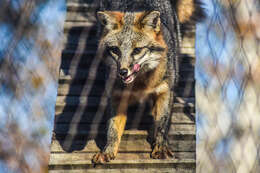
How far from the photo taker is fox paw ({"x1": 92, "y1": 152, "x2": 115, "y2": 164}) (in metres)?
2.32

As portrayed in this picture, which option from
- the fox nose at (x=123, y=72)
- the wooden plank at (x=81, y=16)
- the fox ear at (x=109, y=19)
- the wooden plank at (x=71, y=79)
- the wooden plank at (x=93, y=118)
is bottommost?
the wooden plank at (x=93, y=118)

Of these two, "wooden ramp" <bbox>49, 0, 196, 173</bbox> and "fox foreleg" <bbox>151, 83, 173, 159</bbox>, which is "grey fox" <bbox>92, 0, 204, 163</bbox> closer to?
"fox foreleg" <bbox>151, 83, 173, 159</bbox>

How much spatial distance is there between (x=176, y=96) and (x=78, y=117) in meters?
0.91

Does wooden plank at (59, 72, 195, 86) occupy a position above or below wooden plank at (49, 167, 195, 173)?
above

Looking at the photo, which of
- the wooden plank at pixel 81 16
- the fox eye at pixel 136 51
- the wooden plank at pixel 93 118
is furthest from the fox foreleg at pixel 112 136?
the wooden plank at pixel 81 16

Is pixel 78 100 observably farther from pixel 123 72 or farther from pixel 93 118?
pixel 123 72

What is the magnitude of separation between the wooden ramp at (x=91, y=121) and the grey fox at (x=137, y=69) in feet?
0.33

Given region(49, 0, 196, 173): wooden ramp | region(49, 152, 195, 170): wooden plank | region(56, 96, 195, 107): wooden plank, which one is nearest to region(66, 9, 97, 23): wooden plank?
region(49, 0, 196, 173): wooden ramp

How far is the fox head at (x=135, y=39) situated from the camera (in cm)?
244

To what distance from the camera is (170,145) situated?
104 inches

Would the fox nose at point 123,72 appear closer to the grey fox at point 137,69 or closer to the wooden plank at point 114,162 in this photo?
the grey fox at point 137,69

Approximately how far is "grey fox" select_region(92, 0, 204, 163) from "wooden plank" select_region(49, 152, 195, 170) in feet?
0.18

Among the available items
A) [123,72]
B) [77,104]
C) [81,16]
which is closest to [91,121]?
[77,104]

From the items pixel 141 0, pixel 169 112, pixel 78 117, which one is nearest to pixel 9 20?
pixel 141 0
